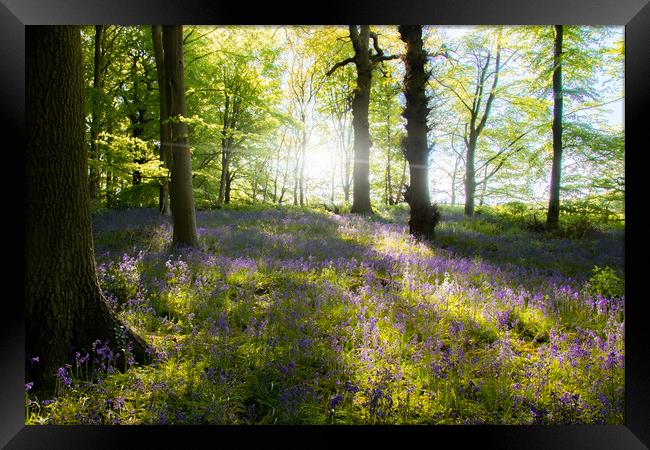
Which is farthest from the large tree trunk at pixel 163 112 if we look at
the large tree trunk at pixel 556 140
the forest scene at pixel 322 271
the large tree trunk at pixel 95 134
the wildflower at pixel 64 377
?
the large tree trunk at pixel 556 140

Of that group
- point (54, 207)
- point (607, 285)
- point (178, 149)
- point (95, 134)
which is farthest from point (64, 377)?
point (95, 134)

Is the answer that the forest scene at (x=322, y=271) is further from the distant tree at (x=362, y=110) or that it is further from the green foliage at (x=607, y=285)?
the distant tree at (x=362, y=110)

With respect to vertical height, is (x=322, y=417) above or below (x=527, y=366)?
below

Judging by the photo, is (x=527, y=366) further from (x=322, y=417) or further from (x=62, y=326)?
(x=62, y=326)

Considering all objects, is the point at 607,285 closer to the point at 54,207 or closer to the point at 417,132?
the point at 417,132

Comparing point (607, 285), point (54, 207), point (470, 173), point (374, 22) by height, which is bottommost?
point (607, 285)

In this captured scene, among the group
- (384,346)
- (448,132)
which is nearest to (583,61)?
(448,132)

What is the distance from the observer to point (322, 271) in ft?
17.0

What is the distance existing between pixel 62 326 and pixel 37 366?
0.33 meters

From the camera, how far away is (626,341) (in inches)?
115

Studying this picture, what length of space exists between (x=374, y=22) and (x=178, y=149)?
4987mm

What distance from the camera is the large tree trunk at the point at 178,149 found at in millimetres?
6254

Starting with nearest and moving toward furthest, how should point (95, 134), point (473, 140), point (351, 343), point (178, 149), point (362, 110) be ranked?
point (351, 343)
point (178, 149)
point (95, 134)
point (362, 110)
point (473, 140)

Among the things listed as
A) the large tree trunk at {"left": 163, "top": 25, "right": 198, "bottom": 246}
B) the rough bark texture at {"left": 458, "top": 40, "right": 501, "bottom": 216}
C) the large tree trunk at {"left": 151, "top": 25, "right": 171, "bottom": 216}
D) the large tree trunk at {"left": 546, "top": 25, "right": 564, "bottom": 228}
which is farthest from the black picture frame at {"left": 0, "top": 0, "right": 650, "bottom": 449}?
the rough bark texture at {"left": 458, "top": 40, "right": 501, "bottom": 216}
